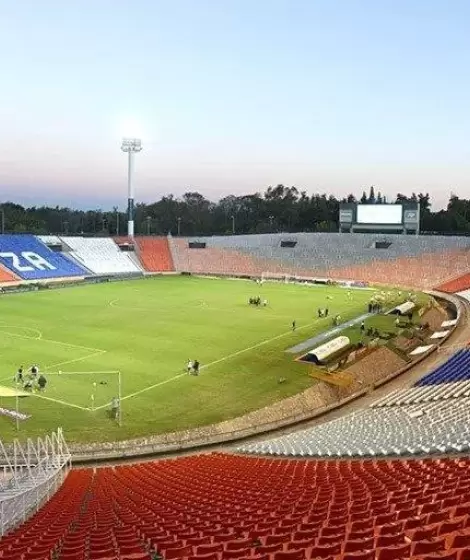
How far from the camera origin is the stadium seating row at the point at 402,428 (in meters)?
16.5

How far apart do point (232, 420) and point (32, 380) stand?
35.3 ft

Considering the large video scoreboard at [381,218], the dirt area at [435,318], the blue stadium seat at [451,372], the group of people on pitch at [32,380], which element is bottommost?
the group of people on pitch at [32,380]

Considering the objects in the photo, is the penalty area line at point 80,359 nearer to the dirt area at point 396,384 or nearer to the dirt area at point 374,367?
the dirt area at point 396,384

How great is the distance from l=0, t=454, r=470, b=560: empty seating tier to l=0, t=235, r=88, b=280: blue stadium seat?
6720 centimetres

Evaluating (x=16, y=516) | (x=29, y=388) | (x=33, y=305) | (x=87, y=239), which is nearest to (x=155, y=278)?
(x=87, y=239)

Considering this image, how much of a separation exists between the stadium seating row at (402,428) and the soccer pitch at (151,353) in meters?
5.69

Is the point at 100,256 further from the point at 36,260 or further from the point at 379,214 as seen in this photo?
the point at 379,214

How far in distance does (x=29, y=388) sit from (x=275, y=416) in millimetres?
12038

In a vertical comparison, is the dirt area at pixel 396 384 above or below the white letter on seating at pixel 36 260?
below

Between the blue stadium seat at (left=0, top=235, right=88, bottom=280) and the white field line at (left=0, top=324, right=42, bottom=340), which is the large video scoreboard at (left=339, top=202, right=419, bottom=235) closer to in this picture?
the blue stadium seat at (left=0, top=235, right=88, bottom=280)

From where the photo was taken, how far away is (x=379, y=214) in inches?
3839

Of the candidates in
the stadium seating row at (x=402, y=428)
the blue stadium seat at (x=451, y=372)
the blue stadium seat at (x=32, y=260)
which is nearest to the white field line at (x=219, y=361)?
the stadium seating row at (x=402, y=428)

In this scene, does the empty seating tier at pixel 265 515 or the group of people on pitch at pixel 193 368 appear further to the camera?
the group of people on pitch at pixel 193 368

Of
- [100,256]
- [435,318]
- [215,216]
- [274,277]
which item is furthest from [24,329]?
[215,216]
